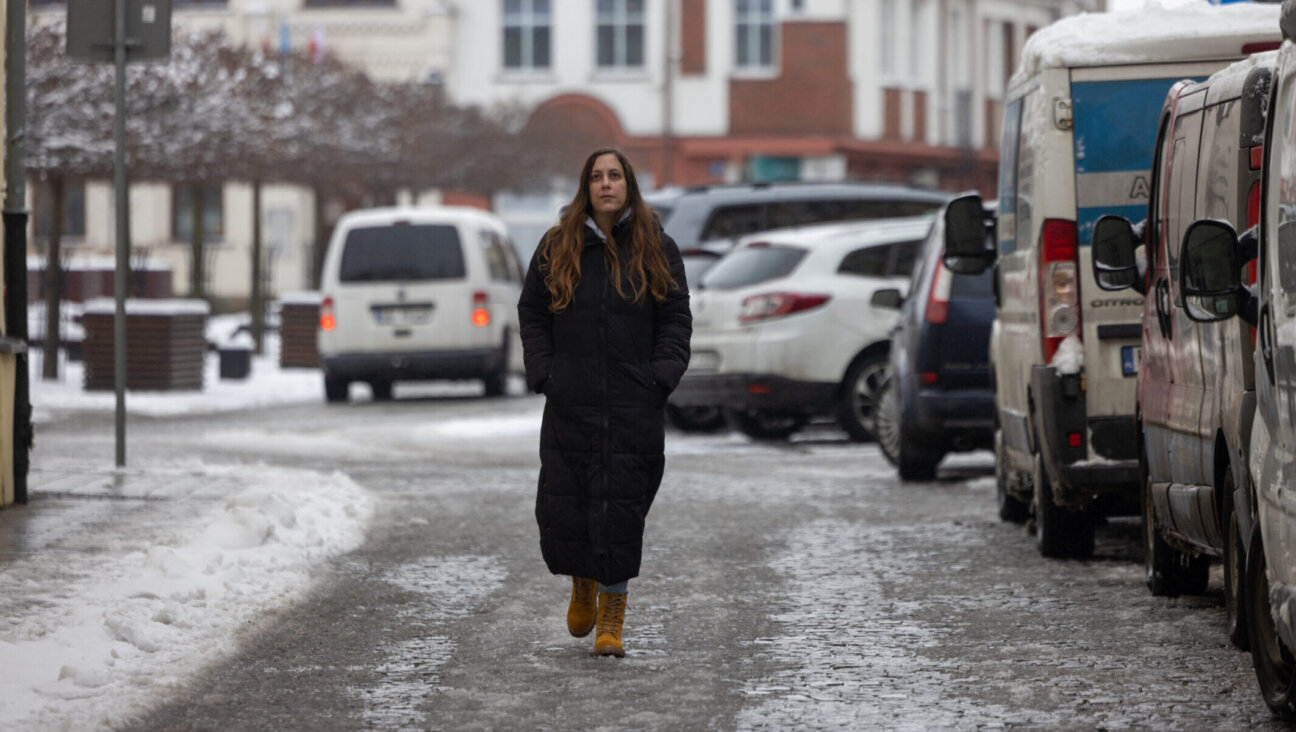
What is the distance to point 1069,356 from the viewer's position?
991 centimetres

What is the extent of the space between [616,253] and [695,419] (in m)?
12.1

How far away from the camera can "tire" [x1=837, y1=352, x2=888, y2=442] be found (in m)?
16.9

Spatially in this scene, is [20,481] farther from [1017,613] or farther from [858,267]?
[858,267]

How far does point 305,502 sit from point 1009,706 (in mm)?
5964

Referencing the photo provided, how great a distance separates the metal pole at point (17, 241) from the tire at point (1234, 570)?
21.0ft

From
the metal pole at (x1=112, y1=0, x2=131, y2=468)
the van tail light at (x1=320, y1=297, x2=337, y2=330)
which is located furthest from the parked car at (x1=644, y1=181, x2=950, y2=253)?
the metal pole at (x1=112, y1=0, x2=131, y2=468)

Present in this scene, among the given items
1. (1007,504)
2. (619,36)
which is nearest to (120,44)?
(1007,504)

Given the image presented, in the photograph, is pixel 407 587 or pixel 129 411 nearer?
pixel 407 587

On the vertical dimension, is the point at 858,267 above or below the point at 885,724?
above

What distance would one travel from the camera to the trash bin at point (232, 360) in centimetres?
2658

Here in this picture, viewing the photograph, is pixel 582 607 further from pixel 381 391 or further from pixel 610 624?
pixel 381 391

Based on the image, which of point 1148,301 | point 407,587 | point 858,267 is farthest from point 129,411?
point 1148,301

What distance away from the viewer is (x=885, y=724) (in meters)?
6.39

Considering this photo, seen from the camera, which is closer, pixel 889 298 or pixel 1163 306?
pixel 1163 306
